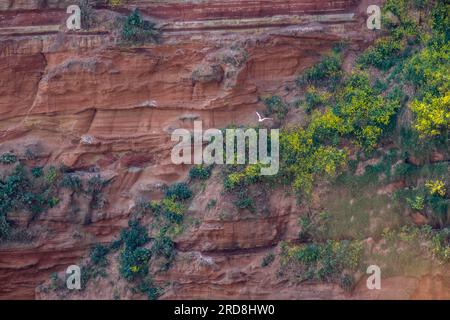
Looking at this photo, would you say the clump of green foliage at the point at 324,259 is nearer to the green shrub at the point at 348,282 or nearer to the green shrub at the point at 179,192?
the green shrub at the point at 348,282

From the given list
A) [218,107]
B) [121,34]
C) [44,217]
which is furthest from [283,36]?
[44,217]

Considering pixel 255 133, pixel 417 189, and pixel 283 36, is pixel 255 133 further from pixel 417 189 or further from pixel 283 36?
pixel 417 189

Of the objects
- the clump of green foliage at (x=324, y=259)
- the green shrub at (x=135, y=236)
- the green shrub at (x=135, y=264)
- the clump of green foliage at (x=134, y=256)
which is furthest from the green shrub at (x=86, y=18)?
the clump of green foliage at (x=324, y=259)

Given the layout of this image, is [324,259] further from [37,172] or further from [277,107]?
[37,172]

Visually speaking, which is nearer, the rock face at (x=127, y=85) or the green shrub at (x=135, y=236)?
the green shrub at (x=135, y=236)

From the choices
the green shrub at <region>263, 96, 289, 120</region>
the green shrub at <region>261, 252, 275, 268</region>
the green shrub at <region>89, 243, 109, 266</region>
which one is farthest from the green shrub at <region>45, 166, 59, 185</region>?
the green shrub at <region>261, 252, 275, 268</region>

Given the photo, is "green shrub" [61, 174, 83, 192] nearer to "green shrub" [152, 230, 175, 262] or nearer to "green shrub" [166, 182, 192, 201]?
"green shrub" [166, 182, 192, 201]
